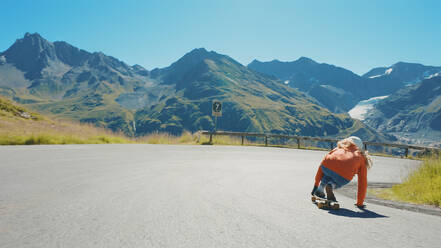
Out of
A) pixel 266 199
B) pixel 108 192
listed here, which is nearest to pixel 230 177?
pixel 266 199

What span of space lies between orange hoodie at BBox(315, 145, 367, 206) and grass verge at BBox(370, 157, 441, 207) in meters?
1.45

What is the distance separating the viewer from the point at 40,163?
8.19 meters

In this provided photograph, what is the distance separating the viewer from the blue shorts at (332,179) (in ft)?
15.6

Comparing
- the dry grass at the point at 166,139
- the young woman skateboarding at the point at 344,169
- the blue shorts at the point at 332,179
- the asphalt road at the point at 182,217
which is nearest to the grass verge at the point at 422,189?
the asphalt road at the point at 182,217

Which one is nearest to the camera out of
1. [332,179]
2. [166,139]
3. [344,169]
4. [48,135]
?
[344,169]

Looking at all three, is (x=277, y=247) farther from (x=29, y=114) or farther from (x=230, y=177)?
(x=29, y=114)

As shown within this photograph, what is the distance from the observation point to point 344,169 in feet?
15.5

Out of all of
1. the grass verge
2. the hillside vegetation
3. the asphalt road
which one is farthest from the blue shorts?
the hillside vegetation

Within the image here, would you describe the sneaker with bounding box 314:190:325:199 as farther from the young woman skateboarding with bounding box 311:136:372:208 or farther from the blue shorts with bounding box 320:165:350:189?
the blue shorts with bounding box 320:165:350:189

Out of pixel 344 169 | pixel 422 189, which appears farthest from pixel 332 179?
pixel 422 189

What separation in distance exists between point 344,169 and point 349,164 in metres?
0.12

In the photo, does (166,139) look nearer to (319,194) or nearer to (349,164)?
(319,194)

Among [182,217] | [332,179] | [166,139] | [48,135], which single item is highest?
[48,135]

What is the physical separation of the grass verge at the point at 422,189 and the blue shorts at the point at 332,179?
181cm
